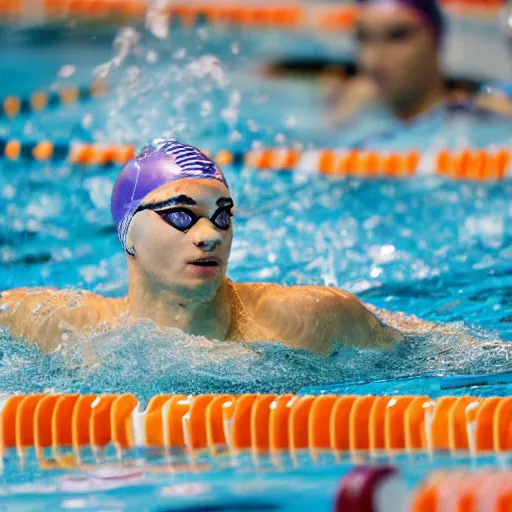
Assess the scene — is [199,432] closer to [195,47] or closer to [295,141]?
[295,141]

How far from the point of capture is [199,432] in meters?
2.80

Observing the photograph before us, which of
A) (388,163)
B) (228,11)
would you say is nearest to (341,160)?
(388,163)

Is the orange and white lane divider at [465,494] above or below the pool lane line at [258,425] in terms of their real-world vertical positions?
below

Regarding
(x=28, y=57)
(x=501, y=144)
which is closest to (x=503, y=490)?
(x=501, y=144)

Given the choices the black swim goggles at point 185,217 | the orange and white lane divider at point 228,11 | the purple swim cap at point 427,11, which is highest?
the orange and white lane divider at point 228,11

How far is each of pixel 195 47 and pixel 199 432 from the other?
5.01 metres

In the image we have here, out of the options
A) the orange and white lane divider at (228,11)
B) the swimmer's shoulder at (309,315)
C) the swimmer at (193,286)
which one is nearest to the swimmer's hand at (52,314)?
the swimmer at (193,286)

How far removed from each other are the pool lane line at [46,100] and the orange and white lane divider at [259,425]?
416 cm

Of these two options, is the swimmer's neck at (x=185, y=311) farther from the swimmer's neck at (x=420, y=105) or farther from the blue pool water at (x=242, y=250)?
the swimmer's neck at (x=420, y=105)

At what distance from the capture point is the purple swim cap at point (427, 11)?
6699mm

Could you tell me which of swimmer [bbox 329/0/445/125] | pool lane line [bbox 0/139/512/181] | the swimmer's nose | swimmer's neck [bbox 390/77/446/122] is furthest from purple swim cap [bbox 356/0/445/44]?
the swimmer's nose

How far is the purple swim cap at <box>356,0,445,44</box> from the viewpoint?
22.0ft

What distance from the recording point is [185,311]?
3.05 metres

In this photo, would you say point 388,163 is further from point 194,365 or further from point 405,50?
point 194,365
